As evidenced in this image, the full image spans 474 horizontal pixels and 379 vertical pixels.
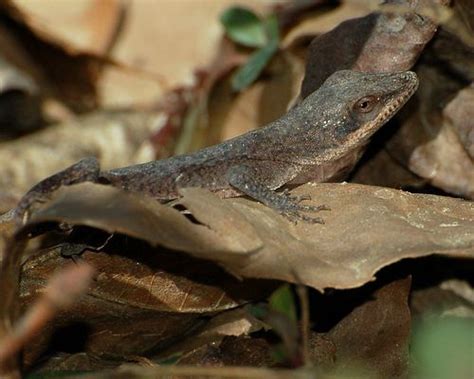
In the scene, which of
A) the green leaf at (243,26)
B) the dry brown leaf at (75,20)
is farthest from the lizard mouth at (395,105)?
the dry brown leaf at (75,20)

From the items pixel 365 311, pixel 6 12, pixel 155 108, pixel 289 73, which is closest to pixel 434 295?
pixel 365 311

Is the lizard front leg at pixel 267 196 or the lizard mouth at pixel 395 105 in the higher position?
the lizard mouth at pixel 395 105

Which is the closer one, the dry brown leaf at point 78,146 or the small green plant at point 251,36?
the small green plant at point 251,36

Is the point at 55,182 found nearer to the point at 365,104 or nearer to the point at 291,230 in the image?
the point at 291,230

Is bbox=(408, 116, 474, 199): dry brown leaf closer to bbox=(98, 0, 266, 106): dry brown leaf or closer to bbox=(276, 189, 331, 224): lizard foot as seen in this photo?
bbox=(276, 189, 331, 224): lizard foot

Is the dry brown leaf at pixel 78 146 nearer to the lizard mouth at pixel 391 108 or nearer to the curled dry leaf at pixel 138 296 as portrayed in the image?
the lizard mouth at pixel 391 108

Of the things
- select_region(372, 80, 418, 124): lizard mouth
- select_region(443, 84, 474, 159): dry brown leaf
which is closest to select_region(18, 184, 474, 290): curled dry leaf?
select_region(443, 84, 474, 159): dry brown leaf

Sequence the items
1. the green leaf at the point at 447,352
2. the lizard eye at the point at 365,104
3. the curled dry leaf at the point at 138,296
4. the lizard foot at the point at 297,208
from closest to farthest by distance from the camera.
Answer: the green leaf at the point at 447,352 → the curled dry leaf at the point at 138,296 → the lizard foot at the point at 297,208 → the lizard eye at the point at 365,104
